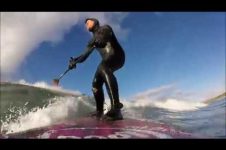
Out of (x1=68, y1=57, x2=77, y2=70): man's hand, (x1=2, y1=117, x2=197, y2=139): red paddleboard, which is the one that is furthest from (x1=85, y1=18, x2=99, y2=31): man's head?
(x1=2, y1=117, x2=197, y2=139): red paddleboard

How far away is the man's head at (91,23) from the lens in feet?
13.7

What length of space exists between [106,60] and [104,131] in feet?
1.72

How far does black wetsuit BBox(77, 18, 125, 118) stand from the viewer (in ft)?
13.4

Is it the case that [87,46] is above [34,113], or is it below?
above

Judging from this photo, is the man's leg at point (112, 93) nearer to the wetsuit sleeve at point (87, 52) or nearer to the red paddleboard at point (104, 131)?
the red paddleboard at point (104, 131)

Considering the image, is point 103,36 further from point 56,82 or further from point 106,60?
point 56,82

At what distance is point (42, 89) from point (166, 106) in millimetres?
924

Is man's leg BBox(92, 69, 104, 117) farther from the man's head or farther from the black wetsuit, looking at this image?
the man's head

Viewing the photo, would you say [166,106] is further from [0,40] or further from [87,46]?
[0,40]

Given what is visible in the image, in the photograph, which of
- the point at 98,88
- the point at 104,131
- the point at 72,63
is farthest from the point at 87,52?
the point at 104,131

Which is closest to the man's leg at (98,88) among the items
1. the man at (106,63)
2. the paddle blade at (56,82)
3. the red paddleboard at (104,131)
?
the man at (106,63)

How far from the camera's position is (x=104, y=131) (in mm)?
3998
